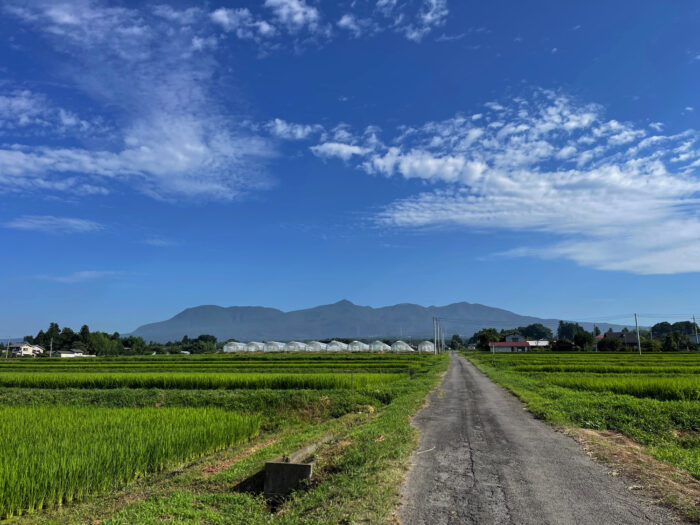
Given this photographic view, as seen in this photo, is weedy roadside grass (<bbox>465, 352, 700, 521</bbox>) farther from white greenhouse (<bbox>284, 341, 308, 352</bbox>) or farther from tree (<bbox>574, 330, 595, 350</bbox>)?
white greenhouse (<bbox>284, 341, 308, 352</bbox>)

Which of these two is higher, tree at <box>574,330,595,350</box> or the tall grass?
the tall grass

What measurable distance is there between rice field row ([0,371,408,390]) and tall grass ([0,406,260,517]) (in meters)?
10.9

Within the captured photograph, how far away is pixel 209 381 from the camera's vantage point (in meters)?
27.5

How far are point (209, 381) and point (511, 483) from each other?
24.0m

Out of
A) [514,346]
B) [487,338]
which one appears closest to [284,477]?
[487,338]

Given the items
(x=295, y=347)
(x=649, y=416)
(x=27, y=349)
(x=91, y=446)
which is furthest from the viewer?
(x=27, y=349)

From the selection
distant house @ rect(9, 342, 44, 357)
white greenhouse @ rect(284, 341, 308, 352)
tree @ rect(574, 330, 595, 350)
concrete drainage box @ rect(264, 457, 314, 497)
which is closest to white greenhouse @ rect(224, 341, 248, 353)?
white greenhouse @ rect(284, 341, 308, 352)

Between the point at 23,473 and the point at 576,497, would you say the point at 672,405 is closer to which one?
the point at 576,497

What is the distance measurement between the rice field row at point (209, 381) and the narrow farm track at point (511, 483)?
14.1m

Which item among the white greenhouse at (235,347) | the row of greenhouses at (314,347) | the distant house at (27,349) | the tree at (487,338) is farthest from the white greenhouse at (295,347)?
the distant house at (27,349)

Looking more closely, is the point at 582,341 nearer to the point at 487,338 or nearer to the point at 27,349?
the point at 487,338

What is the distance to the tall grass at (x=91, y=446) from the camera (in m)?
7.52

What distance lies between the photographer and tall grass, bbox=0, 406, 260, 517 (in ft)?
24.7

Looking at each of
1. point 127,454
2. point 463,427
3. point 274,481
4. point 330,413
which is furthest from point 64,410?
point 463,427
